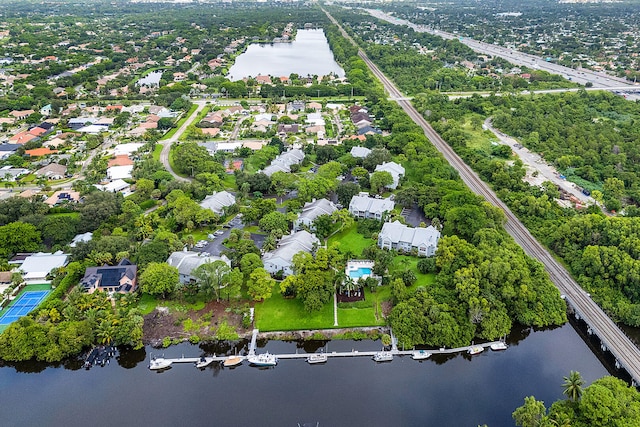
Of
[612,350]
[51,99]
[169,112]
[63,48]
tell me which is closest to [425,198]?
[612,350]

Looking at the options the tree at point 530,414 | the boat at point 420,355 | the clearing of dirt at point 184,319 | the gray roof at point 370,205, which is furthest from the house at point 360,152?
the tree at point 530,414

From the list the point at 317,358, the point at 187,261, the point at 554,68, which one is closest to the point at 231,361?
the point at 317,358

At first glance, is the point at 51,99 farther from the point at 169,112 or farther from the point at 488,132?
the point at 488,132

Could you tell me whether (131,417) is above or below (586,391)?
below

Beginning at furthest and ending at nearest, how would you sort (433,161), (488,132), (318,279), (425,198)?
(488,132)
(433,161)
(425,198)
(318,279)

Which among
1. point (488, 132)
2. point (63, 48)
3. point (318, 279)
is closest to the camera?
point (318, 279)

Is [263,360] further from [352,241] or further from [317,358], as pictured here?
[352,241]

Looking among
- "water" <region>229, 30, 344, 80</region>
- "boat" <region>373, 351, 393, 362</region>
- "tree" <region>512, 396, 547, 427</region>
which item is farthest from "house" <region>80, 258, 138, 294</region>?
"water" <region>229, 30, 344, 80</region>
